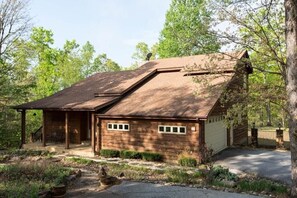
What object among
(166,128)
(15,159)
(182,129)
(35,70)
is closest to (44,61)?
(35,70)

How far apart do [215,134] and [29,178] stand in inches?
414

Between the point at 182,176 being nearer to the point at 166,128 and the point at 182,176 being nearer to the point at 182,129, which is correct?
the point at 182,129

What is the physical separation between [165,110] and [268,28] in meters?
6.85

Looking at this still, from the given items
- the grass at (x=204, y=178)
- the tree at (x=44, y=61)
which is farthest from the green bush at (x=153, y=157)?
the tree at (x=44, y=61)

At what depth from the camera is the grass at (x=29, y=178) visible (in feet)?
28.5

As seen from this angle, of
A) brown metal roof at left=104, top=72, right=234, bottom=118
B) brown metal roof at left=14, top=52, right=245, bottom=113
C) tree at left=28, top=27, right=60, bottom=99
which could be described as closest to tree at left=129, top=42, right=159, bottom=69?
tree at left=28, top=27, right=60, bottom=99

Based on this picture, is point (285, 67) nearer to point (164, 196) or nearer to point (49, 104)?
point (164, 196)

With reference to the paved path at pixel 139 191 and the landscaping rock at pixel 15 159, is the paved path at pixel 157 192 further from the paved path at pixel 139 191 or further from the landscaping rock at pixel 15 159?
the landscaping rock at pixel 15 159

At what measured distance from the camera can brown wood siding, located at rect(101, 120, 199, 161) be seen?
14.5 metres

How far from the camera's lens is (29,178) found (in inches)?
419

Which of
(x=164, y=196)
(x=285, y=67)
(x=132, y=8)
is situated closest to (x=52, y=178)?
(x=164, y=196)

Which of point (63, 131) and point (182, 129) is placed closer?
point (182, 129)

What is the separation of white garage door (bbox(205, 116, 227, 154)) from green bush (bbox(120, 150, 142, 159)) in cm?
390

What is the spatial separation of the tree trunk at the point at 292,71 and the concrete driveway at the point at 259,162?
7.57 ft
